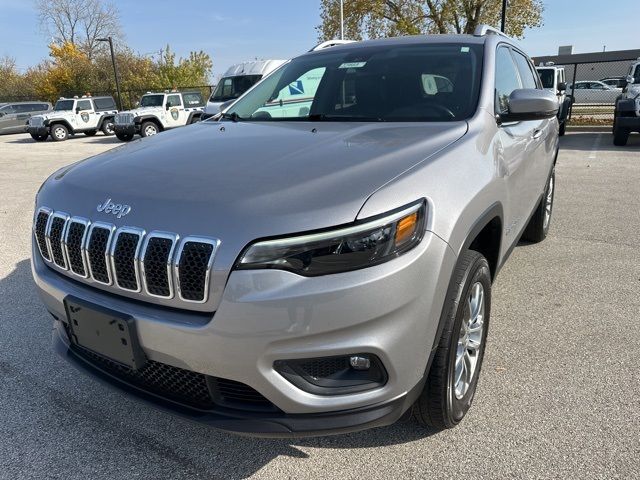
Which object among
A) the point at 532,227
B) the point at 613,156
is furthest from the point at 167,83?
the point at 532,227

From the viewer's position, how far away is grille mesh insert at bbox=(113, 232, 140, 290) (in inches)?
69.1

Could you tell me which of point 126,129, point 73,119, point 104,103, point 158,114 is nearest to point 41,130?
point 73,119

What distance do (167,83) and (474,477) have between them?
44.0 metres

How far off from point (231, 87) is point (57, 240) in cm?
1586

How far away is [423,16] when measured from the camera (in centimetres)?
2603

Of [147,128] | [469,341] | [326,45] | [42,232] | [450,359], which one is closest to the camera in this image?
[450,359]

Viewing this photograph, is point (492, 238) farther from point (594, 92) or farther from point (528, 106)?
point (594, 92)

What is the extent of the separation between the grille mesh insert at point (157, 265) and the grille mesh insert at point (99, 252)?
0.22 meters

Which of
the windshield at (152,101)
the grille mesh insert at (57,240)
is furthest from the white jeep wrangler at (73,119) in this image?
the grille mesh insert at (57,240)

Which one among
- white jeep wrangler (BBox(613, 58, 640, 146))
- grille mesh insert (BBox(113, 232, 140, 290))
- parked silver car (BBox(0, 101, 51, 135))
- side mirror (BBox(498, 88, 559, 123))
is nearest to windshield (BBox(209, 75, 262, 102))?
white jeep wrangler (BBox(613, 58, 640, 146))

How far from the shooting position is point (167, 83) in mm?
41531

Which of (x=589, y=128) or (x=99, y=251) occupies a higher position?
(x=99, y=251)

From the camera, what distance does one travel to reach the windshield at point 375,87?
273 cm

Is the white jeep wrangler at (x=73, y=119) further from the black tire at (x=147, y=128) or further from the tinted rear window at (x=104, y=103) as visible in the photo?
the black tire at (x=147, y=128)
